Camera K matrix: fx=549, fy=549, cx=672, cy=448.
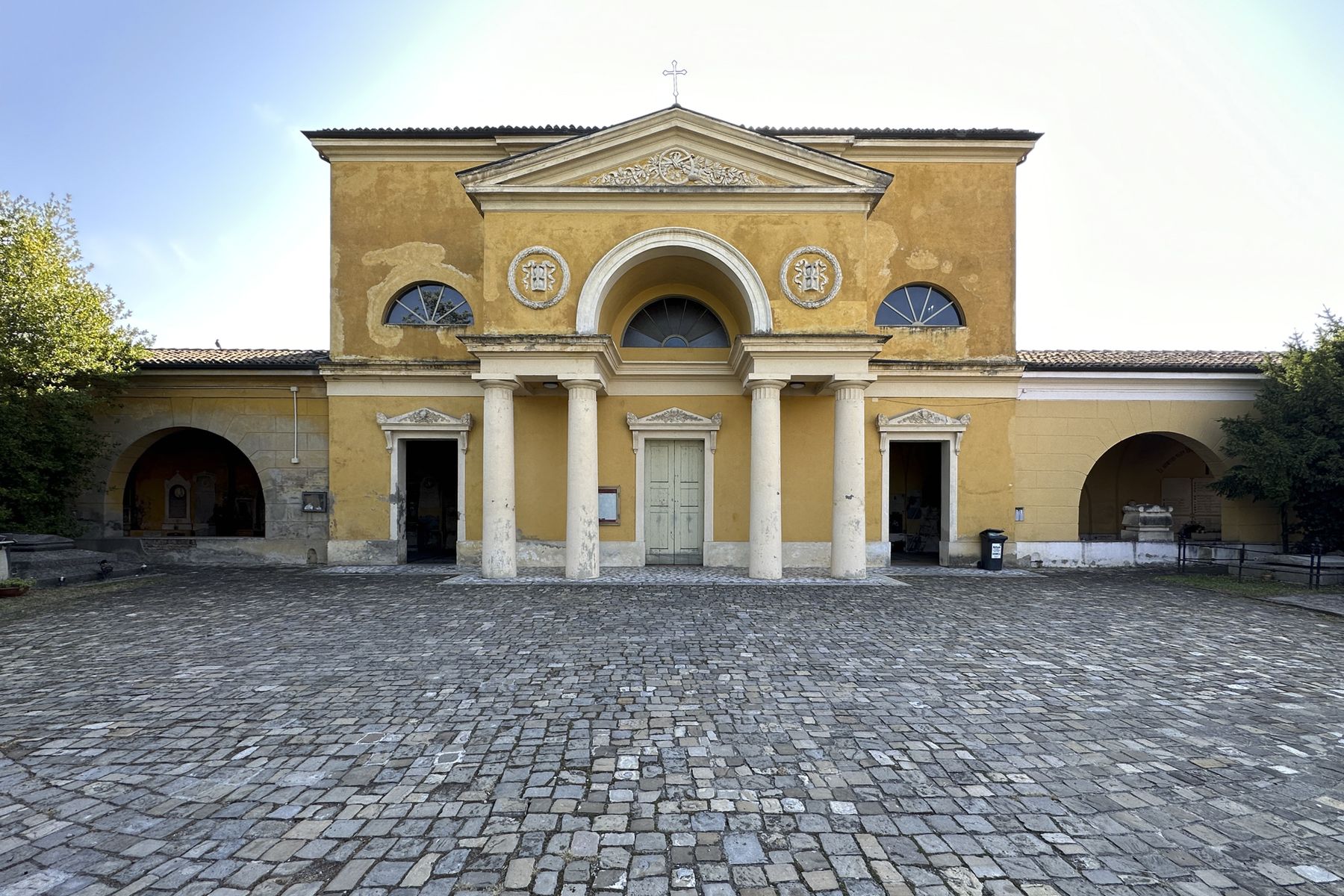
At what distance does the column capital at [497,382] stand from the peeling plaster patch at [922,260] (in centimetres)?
1035

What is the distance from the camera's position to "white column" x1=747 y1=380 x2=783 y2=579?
11.3m

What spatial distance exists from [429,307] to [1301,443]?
68.4 feet

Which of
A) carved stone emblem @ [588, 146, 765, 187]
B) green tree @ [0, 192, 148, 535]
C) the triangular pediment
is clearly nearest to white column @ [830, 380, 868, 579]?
the triangular pediment

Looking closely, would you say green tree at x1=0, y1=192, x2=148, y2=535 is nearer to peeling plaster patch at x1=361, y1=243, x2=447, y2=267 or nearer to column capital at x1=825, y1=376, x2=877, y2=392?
peeling plaster patch at x1=361, y1=243, x2=447, y2=267

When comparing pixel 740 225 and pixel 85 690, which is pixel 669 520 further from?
pixel 85 690

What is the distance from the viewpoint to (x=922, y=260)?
1415 cm

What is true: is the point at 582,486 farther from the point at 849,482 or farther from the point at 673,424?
the point at 849,482

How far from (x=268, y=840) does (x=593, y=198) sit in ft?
37.2

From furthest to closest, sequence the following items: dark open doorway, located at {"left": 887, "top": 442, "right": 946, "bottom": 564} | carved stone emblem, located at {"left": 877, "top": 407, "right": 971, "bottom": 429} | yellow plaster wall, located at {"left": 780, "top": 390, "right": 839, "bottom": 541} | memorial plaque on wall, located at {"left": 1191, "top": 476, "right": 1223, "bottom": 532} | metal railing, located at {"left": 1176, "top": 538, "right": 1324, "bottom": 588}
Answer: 1. dark open doorway, located at {"left": 887, "top": 442, "right": 946, "bottom": 564}
2. memorial plaque on wall, located at {"left": 1191, "top": 476, "right": 1223, "bottom": 532}
3. carved stone emblem, located at {"left": 877, "top": 407, "right": 971, "bottom": 429}
4. yellow plaster wall, located at {"left": 780, "top": 390, "right": 839, "bottom": 541}
5. metal railing, located at {"left": 1176, "top": 538, "right": 1324, "bottom": 588}

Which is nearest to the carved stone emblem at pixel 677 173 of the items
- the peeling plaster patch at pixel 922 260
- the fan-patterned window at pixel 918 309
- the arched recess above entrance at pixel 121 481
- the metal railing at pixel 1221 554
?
the fan-patterned window at pixel 918 309

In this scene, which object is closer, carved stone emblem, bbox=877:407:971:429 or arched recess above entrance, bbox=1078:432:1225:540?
carved stone emblem, bbox=877:407:971:429

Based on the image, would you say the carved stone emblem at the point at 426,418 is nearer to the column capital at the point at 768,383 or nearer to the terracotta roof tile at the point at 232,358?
the terracotta roof tile at the point at 232,358

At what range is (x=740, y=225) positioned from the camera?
1162cm

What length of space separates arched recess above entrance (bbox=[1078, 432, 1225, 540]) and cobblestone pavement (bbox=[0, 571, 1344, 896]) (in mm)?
11580
